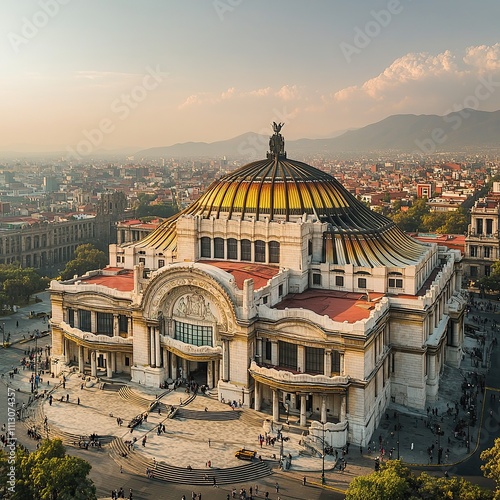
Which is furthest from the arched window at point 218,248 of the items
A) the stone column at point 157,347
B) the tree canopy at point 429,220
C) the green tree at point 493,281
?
the tree canopy at point 429,220

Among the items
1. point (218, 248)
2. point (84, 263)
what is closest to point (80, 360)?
point (218, 248)

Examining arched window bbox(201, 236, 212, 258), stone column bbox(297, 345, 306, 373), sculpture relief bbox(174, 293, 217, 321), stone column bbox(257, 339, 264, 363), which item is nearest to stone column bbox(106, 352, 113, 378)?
sculpture relief bbox(174, 293, 217, 321)

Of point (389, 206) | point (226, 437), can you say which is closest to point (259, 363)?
point (226, 437)

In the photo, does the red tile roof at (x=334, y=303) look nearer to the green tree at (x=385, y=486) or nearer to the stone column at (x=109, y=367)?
the stone column at (x=109, y=367)

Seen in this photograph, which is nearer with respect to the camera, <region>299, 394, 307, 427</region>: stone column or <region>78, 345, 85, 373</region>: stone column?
<region>299, 394, 307, 427</region>: stone column

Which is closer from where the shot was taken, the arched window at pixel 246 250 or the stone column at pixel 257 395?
the stone column at pixel 257 395

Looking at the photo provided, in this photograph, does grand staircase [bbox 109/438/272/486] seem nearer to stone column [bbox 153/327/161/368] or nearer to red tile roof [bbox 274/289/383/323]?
stone column [bbox 153/327/161/368]

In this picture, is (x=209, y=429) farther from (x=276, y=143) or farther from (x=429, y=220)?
(x=429, y=220)
